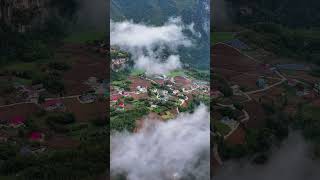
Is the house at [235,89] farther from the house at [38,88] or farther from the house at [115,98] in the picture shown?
the house at [38,88]

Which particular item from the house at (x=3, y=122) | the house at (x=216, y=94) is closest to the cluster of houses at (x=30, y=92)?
the house at (x=3, y=122)

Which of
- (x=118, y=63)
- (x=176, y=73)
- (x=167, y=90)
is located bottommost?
(x=167, y=90)

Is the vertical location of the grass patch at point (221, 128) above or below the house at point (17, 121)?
below

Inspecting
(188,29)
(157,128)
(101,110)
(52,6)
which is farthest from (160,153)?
(52,6)

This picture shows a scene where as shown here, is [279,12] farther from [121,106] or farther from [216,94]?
[121,106]

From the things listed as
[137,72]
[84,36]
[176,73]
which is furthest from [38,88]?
[176,73]

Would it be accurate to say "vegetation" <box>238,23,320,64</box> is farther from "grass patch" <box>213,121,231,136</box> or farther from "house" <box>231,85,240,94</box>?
"grass patch" <box>213,121,231,136</box>

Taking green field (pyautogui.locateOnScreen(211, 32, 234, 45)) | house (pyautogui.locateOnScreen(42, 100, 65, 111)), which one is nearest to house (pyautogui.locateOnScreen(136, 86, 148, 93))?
house (pyautogui.locateOnScreen(42, 100, 65, 111))
